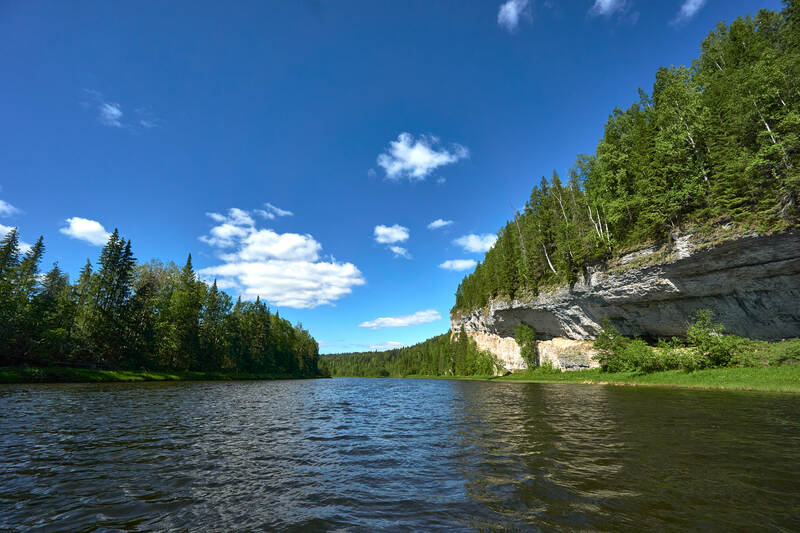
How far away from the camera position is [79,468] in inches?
322

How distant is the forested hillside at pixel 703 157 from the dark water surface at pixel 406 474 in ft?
73.3

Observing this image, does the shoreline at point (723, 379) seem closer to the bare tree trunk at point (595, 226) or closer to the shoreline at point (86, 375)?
the bare tree trunk at point (595, 226)

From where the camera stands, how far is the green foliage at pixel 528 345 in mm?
65875

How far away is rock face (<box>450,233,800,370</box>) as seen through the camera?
28.1 metres

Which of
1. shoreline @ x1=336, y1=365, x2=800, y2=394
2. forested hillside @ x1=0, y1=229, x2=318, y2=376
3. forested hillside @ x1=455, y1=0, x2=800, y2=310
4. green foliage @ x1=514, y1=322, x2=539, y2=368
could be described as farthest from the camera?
green foliage @ x1=514, y1=322, x2=539, y2=368

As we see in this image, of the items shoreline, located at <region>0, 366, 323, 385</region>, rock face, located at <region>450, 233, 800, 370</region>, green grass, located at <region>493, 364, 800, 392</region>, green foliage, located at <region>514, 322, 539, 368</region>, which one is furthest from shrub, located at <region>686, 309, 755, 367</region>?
shoreline, located at <region>0, 366, 323, 385</region>

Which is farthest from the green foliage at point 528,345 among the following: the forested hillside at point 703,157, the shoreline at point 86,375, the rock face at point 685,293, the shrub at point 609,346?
the shoreline at point 86,375

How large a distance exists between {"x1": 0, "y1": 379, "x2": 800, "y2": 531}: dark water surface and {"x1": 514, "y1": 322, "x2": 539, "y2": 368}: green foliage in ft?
173

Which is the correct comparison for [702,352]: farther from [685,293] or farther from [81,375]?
[81,375]

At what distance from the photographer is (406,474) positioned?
7.99 m

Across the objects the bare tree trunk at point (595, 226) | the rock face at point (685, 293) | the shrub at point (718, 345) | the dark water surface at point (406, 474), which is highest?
the bare tree trunk at point (595, 226)

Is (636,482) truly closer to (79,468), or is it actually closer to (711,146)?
(79,468)

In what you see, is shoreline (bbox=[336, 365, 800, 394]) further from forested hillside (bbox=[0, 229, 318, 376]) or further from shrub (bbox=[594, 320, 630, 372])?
forested hillside (bbox=[0, 229, 318, 376])

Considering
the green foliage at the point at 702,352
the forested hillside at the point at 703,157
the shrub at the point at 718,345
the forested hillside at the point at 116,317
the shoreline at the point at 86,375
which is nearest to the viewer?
the forested hillside at the point at 703,157
